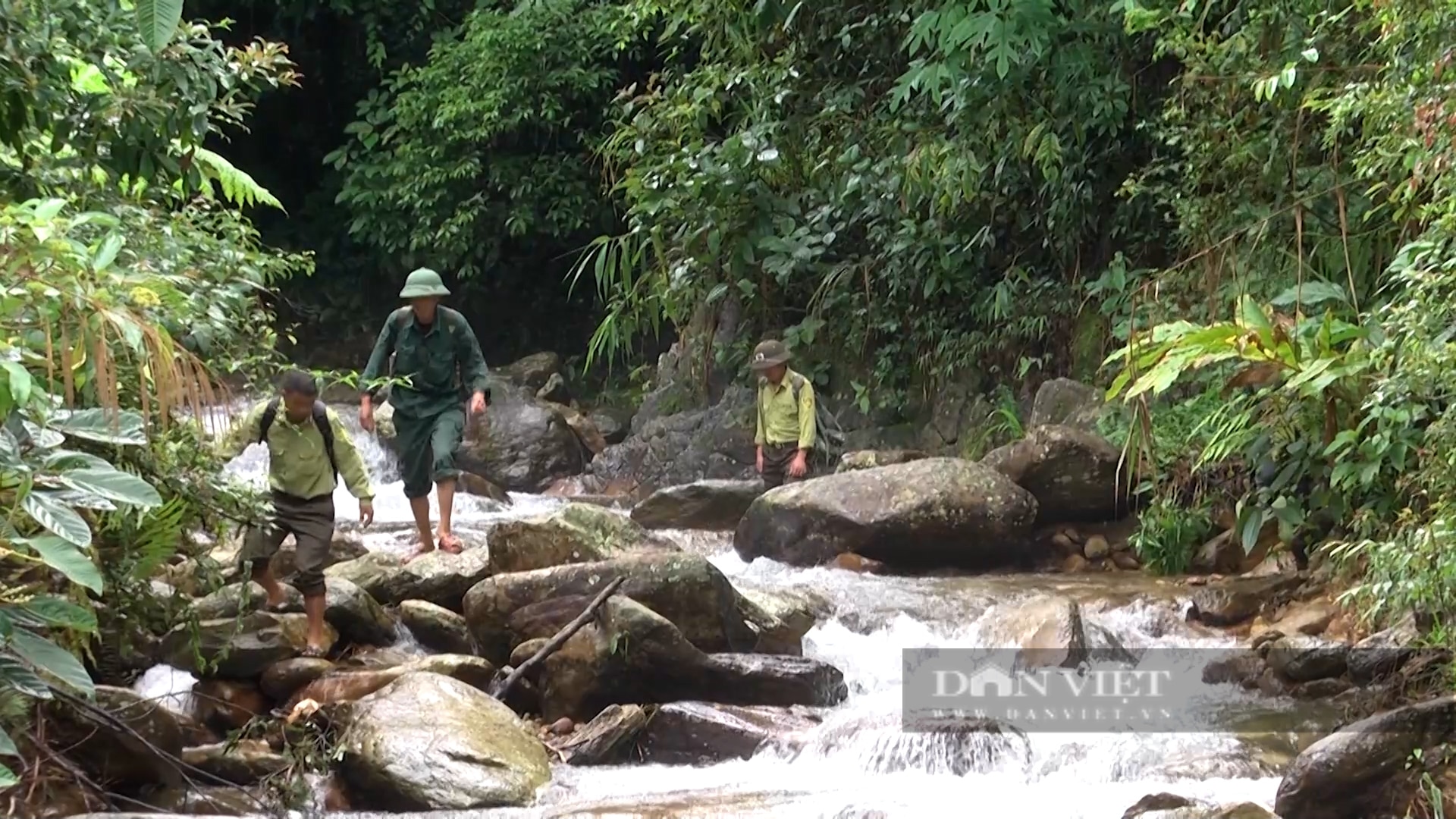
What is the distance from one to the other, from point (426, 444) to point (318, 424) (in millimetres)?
1511

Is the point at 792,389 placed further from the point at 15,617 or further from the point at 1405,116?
the point at 15,617

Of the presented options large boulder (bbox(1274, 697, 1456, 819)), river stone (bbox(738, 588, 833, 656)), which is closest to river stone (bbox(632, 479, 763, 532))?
river stone (bbox(738, 588, 833, 656))

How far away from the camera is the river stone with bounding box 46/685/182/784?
5648 millimetres

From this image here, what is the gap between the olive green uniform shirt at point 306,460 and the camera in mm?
7273

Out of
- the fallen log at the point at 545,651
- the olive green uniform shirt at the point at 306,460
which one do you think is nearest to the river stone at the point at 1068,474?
the fallen log at the point at 545,651

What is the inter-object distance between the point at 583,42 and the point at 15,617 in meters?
13.3

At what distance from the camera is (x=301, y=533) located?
7.29 meters

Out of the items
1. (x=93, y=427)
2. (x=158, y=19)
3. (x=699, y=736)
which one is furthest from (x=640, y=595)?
(x=158, y=19)

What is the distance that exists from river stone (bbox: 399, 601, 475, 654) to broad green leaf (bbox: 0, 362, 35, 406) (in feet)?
14.3

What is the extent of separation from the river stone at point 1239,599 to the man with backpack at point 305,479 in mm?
4470

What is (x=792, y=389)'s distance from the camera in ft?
36.6

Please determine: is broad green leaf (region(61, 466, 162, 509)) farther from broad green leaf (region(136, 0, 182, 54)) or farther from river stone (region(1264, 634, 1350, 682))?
river stone (region(1264, 634, 1350, 682))

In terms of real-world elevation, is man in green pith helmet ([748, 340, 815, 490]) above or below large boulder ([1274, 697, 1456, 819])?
above

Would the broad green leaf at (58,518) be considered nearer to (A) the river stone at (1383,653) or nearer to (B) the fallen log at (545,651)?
(B) the fallen log at (545,651)
